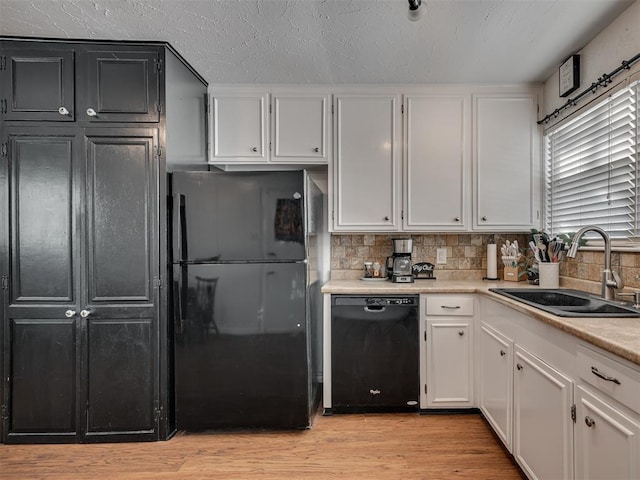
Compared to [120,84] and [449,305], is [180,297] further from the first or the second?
[449,305]

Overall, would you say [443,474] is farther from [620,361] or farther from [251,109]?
[251,109]

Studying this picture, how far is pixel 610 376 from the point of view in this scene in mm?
1110

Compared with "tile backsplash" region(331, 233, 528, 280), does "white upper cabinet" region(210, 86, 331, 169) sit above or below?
above

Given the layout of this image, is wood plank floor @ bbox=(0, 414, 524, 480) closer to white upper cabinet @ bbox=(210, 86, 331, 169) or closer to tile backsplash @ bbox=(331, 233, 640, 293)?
tile backsplash @ bbox=(331, 233, 640, 293)

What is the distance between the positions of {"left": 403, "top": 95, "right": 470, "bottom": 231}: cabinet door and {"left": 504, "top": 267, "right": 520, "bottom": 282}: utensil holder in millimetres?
509

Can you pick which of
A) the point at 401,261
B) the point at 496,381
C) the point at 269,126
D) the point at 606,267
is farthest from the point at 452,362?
the point at 269,126

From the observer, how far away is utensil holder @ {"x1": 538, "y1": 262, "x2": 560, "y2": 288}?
237cm

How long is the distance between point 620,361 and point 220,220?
76.9 inches

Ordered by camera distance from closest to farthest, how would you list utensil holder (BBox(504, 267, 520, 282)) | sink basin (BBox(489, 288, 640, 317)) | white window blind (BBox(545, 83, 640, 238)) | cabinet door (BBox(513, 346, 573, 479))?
cabinet door (BBox(513, 346, 573, 479)) → sink basin (BBox(489, 288, 640, 317)) → white window blind (BBox(545, 83, 640, 238)) → utensil holder (BBox(504, 267, 520, 282))

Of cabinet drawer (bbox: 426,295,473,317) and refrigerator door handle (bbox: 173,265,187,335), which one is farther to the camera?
cabinet drawer (bbox: 426,295,473,317)

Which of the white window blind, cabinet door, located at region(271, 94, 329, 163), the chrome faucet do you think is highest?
cabinet door, located at region(271, 94, 329, 163)

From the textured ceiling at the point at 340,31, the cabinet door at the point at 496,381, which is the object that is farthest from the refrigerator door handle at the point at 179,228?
the cabinet door at the point at 496,381

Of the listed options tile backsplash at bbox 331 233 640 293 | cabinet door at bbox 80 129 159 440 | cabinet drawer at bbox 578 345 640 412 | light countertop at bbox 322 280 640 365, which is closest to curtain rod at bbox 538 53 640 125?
tile backsplash at bbox 331 233 640 293

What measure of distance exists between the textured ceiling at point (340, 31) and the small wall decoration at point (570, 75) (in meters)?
0.06
